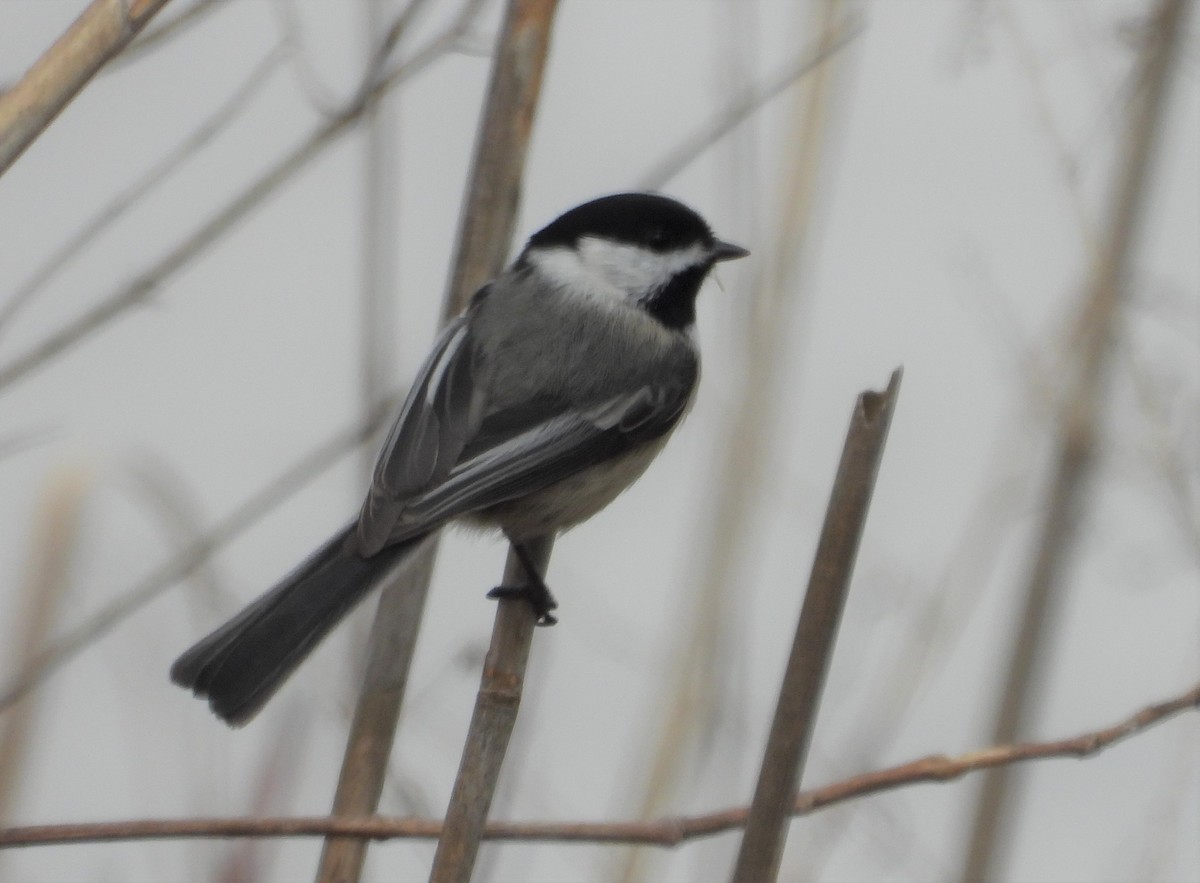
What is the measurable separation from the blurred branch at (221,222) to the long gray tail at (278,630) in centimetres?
29

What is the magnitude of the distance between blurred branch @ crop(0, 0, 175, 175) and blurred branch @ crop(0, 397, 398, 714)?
43cm

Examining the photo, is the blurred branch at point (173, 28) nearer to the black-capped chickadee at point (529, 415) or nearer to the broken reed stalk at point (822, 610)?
the black-capped chickadee at point (529, 415)

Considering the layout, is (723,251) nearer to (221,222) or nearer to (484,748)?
(221,222)

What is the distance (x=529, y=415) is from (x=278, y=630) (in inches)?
16.5

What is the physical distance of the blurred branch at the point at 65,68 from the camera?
86 cm

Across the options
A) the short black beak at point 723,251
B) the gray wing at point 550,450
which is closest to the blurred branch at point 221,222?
the gray wing at point 550,450

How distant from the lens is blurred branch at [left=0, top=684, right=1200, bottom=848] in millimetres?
786

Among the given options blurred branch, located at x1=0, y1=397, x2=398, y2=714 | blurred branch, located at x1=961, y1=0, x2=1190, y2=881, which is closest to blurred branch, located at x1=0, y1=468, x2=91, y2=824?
blurred branch, located at x1=0, y1=397, x2=398, y2=714

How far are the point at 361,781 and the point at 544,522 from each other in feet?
2.06

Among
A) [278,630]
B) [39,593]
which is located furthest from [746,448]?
[39,593]

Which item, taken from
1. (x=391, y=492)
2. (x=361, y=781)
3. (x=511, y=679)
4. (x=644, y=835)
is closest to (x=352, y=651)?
(x=391, y=492)

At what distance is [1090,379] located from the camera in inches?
65.2

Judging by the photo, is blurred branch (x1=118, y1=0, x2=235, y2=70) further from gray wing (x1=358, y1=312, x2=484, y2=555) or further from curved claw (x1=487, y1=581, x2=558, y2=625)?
curved claw (x1=487, y1=581, x2=558, y2=625)

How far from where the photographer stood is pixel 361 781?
1022 mm
